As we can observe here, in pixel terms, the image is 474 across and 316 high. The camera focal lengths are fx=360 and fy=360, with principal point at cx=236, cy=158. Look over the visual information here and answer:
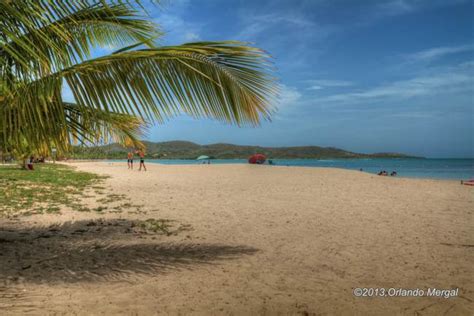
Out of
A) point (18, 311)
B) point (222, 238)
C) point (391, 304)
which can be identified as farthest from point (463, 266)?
point (18, 311)

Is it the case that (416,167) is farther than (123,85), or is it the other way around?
(416,167)

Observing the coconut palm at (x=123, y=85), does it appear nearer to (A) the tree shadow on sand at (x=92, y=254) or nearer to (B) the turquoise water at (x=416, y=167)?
(A) the tree shadow on sand at (x=92, y=254)

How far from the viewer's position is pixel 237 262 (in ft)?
16.1

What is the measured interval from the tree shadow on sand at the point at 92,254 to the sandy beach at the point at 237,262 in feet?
0.05

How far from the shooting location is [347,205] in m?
10.1

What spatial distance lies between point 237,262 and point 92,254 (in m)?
2.16

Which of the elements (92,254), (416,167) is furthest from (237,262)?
(416,167)

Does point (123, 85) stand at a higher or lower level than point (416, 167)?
higher

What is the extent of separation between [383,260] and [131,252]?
365 centimetres

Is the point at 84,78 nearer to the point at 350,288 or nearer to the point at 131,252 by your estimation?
the point at 131,252

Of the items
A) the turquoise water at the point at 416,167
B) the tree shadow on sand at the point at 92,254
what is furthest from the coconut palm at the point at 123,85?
the turquoise water at the point at 416,167

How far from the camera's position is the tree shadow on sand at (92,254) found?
4.43m

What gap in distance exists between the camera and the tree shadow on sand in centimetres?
443

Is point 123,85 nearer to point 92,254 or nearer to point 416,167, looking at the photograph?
point 92,254
